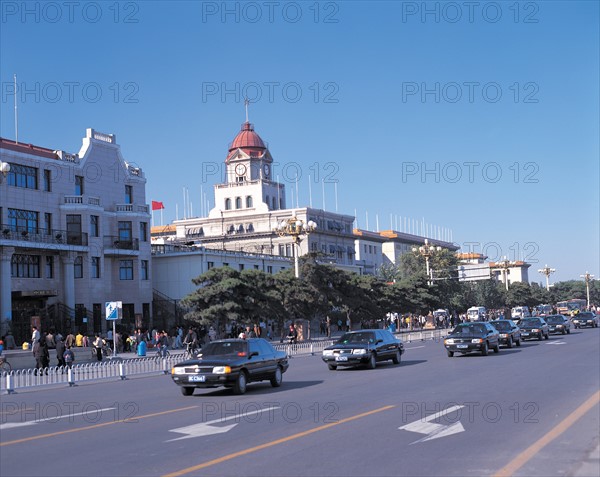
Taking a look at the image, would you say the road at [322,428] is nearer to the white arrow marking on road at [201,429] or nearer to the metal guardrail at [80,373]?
the white arrow marking on road at [201,429]

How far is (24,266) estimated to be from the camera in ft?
171

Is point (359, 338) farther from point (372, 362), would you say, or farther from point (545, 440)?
point (545, 440)

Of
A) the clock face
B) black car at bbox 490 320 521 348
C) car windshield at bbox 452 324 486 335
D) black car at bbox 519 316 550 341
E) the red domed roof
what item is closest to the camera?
car windshield at bbox 452 324 486 335

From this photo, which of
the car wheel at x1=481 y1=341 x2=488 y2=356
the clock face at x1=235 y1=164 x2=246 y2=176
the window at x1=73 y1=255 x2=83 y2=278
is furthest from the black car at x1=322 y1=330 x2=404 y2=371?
the clock face at x1=235 y1=164 x2=246 y2=176

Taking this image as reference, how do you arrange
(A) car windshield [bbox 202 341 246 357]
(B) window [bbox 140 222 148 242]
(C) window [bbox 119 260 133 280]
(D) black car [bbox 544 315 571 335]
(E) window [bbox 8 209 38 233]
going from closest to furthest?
(A) car windshield [bbox 202 341 246 357]
(E) window [bbox 8 209 38 233]
(D) black car [bbox 544 315 571 335]
(C) window [bbox 119 260 133 280]
(B) window [bbox 140 222 148 242]

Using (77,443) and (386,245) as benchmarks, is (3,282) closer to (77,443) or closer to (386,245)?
(77,443)

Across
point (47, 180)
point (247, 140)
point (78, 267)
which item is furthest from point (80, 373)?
point (247, 140)

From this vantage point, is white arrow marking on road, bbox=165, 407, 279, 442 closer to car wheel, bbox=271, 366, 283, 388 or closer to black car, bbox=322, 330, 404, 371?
car wheel, bbox=271, 366, 283, 388

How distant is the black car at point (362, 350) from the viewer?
2705 centimetres

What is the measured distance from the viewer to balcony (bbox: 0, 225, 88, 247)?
163ft

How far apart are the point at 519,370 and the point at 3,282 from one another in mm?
35643

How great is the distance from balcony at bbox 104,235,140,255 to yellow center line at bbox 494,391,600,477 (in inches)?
1815

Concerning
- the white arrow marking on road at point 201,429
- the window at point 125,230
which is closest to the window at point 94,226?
the window at point 125,230

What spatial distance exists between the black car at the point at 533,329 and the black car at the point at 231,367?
Result: 26.5m
